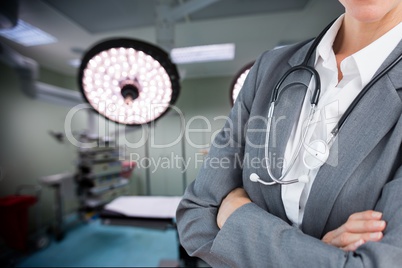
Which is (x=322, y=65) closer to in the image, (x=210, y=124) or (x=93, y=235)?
(x=210, y=124)

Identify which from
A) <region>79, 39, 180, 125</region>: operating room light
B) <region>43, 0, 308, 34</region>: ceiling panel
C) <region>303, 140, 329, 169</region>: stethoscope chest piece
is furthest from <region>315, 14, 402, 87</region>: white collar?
<region>43, 0, 308, 34</region>: ceiling panel

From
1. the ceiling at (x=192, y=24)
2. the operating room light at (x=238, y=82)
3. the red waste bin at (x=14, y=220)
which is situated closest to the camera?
the operating room light at (x=238, y=82)

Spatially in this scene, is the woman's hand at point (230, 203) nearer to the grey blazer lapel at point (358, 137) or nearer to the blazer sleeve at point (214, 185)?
the blazer sleeve at point (214, 185)

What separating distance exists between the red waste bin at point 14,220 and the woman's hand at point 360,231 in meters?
2.13

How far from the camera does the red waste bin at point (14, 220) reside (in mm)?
1588

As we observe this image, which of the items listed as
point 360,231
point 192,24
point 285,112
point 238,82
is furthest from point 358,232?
point 192,24

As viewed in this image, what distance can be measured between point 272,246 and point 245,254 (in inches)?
2.0

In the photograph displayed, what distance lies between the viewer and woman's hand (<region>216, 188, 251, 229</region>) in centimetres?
40

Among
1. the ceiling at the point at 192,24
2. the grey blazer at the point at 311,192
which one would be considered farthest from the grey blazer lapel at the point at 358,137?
the ceiling at the point at 192,24

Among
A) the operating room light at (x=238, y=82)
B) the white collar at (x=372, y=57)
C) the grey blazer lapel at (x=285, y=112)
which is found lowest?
the grey blazer lapel at (x=285, y=112)

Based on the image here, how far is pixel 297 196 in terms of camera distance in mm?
385

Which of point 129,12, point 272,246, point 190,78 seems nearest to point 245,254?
point 272,246

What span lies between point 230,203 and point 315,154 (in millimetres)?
185

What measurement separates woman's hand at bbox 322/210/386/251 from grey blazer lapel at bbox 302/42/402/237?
0.04 meters
